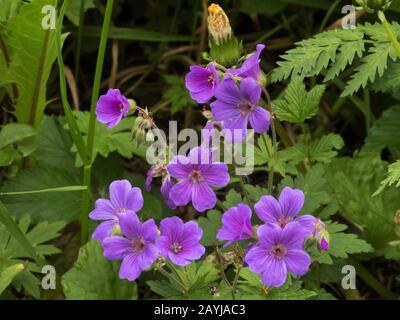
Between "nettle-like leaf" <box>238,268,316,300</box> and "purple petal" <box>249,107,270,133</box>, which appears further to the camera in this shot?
"nettle-like leaf" <box>238,268,316,300</box>

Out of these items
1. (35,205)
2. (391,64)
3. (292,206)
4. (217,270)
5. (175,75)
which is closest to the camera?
(292,206)

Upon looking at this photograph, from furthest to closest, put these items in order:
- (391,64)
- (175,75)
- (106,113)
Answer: (175,75) → (391,64) → (106,113)

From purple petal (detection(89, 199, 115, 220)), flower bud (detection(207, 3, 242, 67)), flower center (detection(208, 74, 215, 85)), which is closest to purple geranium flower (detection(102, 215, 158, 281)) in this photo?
purple petal (detection(89, 199, 115, 220))

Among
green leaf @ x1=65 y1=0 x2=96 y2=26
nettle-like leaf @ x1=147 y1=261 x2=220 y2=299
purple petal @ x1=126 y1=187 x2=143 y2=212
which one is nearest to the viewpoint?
purple petal @ x1=126 y1=187 x2=143 y2=212

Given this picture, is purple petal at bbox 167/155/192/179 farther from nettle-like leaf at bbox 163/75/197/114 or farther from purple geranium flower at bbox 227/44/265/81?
nettle-like leaf at bbox 163/75/197/114

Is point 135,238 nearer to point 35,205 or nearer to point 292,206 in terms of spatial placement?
point 292,206
